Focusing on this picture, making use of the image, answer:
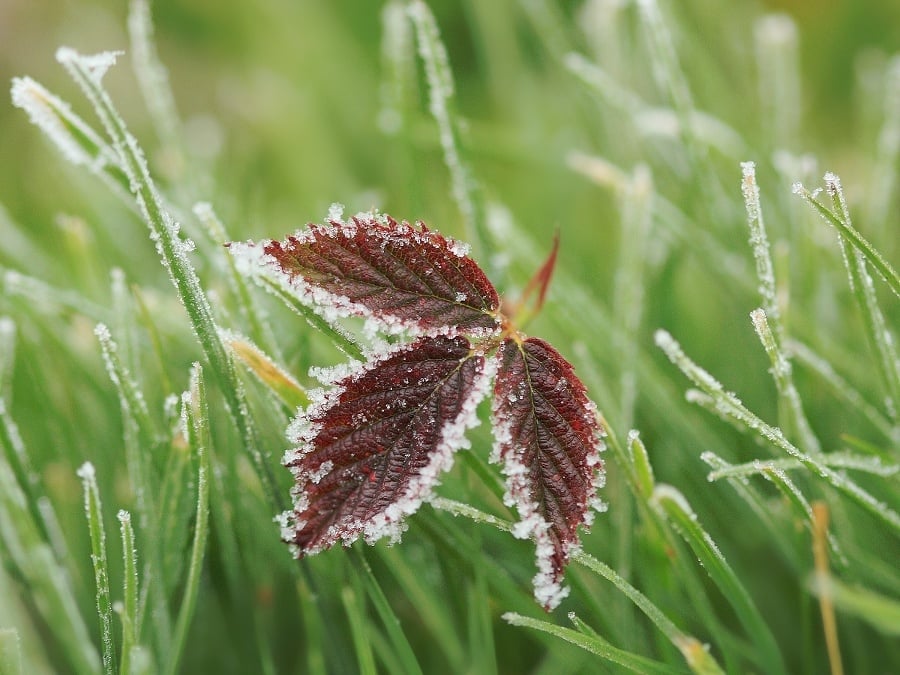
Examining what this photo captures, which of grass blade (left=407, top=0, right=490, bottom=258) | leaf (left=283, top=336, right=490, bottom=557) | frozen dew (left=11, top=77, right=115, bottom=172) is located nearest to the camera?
leaf (left=283, top=336, right=490, bottom=557)

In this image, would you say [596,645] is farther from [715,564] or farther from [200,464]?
[200,464]

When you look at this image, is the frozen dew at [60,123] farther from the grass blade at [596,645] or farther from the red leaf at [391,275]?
the grass blade at [596,645]

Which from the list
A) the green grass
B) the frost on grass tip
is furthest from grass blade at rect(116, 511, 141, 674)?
the frost on grass tip

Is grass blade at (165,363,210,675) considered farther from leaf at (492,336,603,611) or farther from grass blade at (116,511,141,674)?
leaf at (492,336,603,611)

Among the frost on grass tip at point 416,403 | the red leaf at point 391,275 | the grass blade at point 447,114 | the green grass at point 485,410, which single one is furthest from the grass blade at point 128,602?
the grass blade at point 447,114

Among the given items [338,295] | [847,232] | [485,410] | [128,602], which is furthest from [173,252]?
[847,232]

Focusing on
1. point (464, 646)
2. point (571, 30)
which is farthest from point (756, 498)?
point (571, 30)

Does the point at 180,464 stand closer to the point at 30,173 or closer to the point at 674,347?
the point at 674,347

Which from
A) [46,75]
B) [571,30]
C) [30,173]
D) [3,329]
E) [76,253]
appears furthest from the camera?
[46,75]
